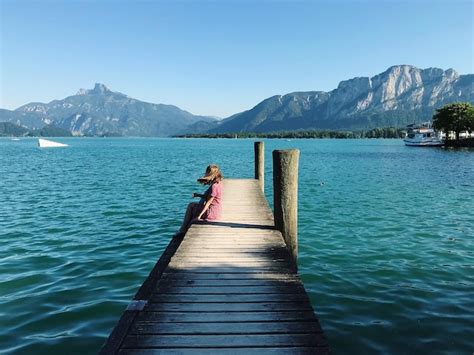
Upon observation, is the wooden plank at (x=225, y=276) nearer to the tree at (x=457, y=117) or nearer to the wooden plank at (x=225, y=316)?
the wooden plank at (x=225, y=316)

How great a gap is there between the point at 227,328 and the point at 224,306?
0.64 meters

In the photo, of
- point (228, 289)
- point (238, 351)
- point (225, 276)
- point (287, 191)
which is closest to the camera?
point (238, 351)

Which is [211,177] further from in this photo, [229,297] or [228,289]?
[229,297]

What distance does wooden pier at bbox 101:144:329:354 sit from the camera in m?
4.43

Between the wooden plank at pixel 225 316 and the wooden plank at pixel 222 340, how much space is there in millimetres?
408

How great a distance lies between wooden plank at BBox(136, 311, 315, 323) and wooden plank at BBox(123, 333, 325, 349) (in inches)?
16.1

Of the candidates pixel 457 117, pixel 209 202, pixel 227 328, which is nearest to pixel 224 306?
pixel 227 328

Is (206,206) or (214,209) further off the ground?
(206,206)

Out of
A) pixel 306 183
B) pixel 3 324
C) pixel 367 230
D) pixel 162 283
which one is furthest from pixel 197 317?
pixel 306 183

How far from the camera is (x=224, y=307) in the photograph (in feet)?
17.7

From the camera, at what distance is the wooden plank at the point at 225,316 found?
5012 millimetres

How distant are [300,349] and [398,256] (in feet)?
29.3

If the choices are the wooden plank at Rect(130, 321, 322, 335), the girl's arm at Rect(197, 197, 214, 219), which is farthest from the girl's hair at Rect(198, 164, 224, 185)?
the wooden plank at Rect(130, 321, 322, 335)

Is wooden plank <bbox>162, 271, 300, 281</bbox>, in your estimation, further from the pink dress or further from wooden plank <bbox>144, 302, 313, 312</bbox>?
the pink dress
